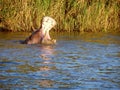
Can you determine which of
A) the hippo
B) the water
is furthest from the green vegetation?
the hippo

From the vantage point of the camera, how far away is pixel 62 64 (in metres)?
11.1

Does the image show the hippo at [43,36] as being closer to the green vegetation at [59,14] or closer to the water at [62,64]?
the water at [62,64]

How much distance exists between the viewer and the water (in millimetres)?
9023

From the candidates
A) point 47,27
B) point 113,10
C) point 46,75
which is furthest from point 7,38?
point 46,75

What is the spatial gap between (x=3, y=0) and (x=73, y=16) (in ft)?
7.66

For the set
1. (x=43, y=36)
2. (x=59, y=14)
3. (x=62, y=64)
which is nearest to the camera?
(x=62, y=64)

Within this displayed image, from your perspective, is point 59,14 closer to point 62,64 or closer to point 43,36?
point 43,36

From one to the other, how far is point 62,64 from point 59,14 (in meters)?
6.74

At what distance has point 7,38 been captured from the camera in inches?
616

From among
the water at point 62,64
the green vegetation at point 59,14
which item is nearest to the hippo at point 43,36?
the water at point 62,64

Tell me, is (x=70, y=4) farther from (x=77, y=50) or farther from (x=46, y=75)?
(x=46, y=75)

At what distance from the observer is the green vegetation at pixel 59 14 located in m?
17.5

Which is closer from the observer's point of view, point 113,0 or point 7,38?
point 7,38

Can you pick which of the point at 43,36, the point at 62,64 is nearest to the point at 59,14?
the point at 43,36
